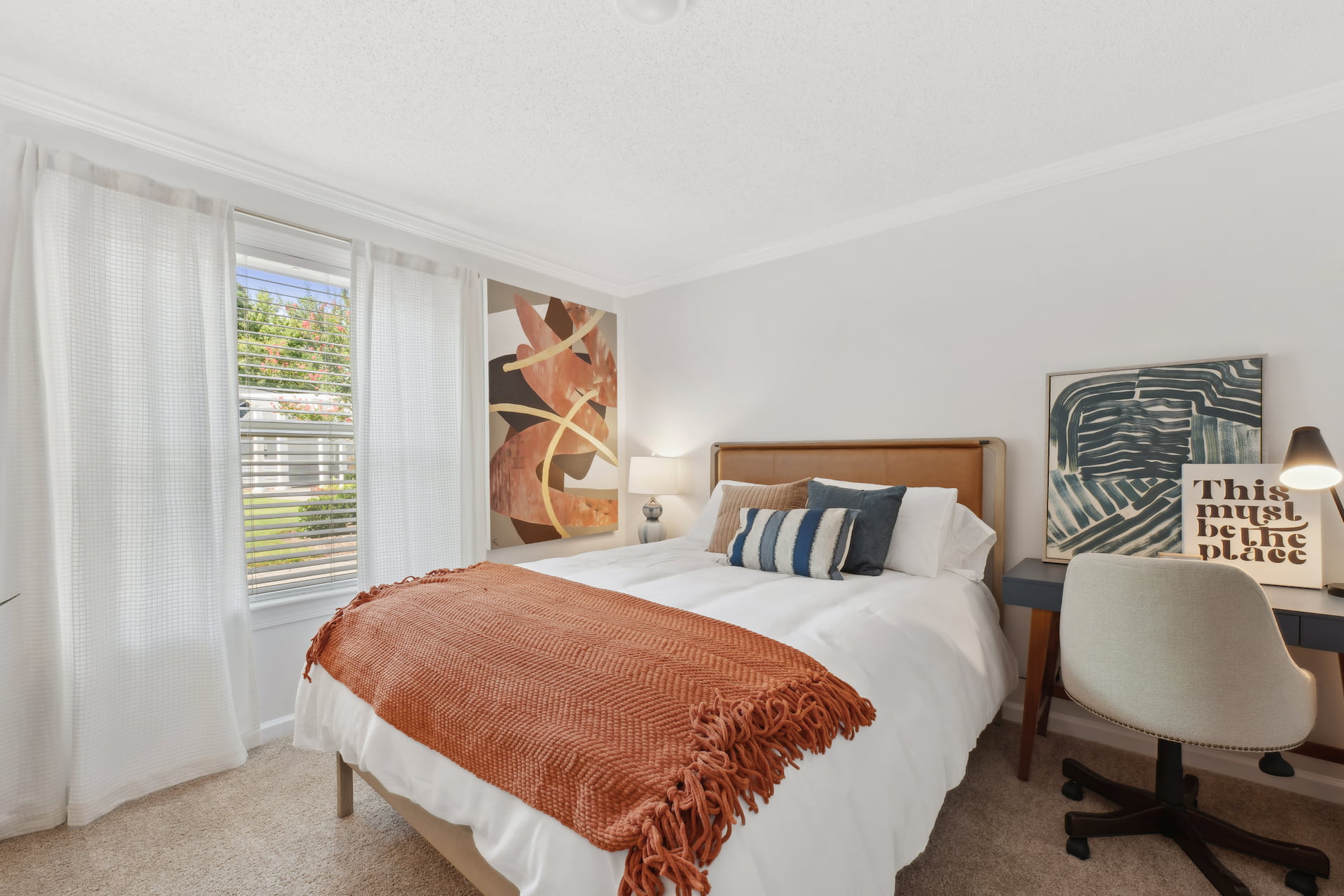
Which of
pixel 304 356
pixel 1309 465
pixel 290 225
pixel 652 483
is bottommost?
pixel 652 483

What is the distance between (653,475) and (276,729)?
7.50 ft

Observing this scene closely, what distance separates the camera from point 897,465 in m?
3.00

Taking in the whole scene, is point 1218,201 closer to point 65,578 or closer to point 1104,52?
point 1104,52

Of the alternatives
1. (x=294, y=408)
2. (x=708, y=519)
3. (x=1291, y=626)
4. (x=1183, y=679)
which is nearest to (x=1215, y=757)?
(x=1291, y=626)

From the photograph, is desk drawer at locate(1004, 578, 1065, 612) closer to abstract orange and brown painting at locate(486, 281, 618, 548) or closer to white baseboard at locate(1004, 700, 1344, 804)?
white baseboard at locate(1004, 700, 1344, 804)

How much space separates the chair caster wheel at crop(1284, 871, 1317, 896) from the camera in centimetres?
159

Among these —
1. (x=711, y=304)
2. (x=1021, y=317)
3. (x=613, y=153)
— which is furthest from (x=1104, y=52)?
(x=711, y=304)

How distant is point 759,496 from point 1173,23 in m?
2.18

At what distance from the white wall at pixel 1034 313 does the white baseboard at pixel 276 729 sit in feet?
7.87

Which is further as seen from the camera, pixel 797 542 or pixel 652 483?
pixel 652 483

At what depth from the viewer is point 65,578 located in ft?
6.66

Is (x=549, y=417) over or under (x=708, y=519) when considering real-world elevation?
over

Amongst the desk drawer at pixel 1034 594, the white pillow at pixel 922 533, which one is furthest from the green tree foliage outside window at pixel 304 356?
the desk drawer at pixel 1034 594

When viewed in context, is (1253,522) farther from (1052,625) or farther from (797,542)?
(797,542)
